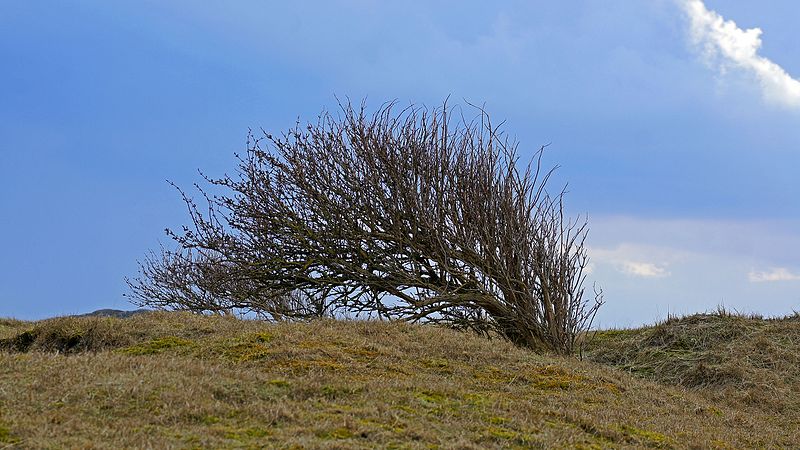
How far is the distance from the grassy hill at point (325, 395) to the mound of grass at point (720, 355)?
39 cm

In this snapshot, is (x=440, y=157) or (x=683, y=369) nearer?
(x=440, y=157)

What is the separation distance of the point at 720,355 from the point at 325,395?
10.3m

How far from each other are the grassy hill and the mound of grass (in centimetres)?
39

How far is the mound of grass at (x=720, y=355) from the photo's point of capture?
13.5 m

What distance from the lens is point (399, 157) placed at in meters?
13.1

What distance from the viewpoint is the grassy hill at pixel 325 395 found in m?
6.04

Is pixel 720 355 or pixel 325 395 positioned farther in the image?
pixel 720 355

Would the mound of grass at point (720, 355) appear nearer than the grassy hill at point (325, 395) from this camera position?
No

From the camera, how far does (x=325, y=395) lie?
7.25 m

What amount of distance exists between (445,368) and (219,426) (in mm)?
3620

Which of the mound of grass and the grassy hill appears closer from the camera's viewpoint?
the grassy hill

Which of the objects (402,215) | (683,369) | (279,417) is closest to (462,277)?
(402,215)

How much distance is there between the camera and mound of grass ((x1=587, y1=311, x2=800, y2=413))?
44.3ft

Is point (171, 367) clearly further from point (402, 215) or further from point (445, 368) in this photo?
point (402, 215)
